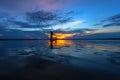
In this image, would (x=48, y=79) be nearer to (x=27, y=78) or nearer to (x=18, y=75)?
(x=27, y=78)

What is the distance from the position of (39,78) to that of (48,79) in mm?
468

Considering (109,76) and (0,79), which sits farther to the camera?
(109,76)

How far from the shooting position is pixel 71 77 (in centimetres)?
830

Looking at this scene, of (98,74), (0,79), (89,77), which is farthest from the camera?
(98,74)

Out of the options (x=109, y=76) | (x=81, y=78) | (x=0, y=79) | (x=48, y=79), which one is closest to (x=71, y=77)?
(x=81, y=78)

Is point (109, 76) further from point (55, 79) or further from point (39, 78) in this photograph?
point (39, 78)

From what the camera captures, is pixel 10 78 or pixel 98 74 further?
pixel 98 74

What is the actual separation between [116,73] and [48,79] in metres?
3.80

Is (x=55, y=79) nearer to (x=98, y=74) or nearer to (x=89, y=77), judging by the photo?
(x=89, y=77)

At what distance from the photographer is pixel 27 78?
806 centimetres

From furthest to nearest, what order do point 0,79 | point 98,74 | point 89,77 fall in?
1. point 98,74
2. point 89,77
3. point 0,79

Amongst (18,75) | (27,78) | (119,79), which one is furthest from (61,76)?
(119,79)

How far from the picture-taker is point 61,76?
842 cm

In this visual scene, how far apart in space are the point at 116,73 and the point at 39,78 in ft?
13.7
